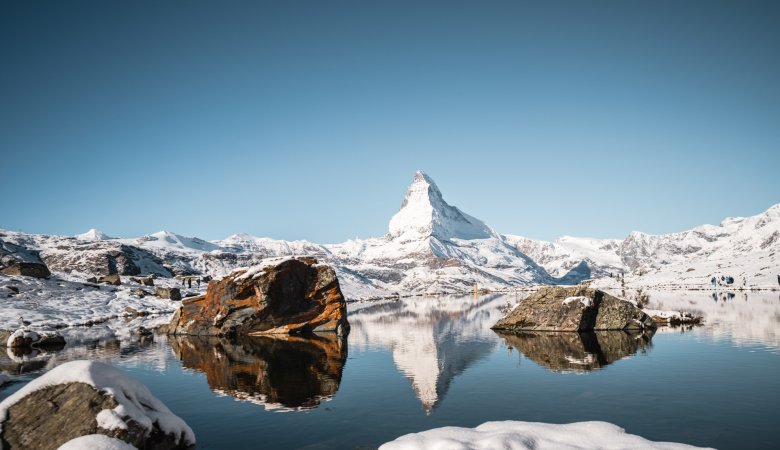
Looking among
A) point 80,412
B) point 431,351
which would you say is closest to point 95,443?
point 80,412

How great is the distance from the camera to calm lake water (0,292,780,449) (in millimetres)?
15430

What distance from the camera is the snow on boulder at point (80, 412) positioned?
1166 cm

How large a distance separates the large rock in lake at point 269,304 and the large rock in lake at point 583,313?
20200 mm

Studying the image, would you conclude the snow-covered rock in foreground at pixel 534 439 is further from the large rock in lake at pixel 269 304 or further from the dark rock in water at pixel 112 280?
the dark rock in water at pixel 112 280

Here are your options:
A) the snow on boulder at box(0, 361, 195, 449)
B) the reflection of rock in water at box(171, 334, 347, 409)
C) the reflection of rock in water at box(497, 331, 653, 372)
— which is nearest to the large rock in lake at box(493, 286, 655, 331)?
the reflection of rock in water at box(497, 331, 653, 372)

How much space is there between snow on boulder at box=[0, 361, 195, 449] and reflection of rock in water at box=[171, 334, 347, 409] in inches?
255

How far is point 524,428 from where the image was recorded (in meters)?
12.4

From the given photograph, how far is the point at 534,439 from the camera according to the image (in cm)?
1146

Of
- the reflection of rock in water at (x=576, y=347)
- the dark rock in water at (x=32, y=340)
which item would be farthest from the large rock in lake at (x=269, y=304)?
the reflection of rock in water at (x=576, y=347)

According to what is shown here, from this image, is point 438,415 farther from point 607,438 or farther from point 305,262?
point 305,262

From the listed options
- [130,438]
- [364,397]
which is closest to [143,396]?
[130,438]

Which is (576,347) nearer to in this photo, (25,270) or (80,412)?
(80,412)

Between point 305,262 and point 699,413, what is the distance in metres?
43.2

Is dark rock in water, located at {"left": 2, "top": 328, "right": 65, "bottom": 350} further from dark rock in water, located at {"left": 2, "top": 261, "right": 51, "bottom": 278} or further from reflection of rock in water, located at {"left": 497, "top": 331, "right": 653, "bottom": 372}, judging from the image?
dark rock in water, located at {"left": 2, "top": 261, "right": 51, "bottom": 278}
